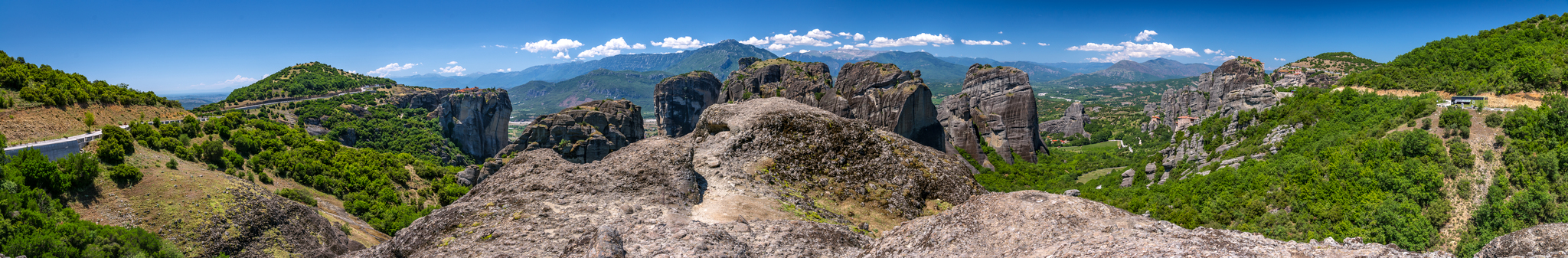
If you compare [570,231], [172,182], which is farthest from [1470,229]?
[172,182]

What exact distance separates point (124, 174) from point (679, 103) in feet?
277

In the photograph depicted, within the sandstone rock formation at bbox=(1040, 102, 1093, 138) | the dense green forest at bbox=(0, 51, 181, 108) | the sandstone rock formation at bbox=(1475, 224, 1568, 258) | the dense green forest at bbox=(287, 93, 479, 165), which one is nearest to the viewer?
the sandstone rock formation at bbox=(1475, 224, 1568, 258)

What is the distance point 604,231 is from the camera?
26.2 feet

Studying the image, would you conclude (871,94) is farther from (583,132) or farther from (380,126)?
(380,126)

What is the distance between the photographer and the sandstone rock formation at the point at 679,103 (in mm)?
101000

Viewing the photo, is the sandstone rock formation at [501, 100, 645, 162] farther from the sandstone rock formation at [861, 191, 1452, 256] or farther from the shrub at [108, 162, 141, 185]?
the sandstone rock formation at [861, 191, 1452, 256]

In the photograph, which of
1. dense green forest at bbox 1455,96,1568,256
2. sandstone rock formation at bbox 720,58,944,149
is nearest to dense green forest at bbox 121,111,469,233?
sandstone rock formation at bbox 720,58,944,149

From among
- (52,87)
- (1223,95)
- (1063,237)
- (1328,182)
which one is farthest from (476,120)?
(1223,95)

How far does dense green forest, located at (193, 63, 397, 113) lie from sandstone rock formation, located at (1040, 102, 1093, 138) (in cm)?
16290

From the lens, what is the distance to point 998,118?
8194cm

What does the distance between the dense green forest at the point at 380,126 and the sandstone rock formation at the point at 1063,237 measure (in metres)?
83.7

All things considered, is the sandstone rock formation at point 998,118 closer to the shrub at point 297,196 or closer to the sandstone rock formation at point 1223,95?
the sandstone rock formation at point 1223,95

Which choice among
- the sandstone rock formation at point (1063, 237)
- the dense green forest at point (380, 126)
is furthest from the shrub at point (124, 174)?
the dense green forest at point (380, 126)

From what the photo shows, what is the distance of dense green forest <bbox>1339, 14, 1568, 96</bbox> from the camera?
1249 inches
